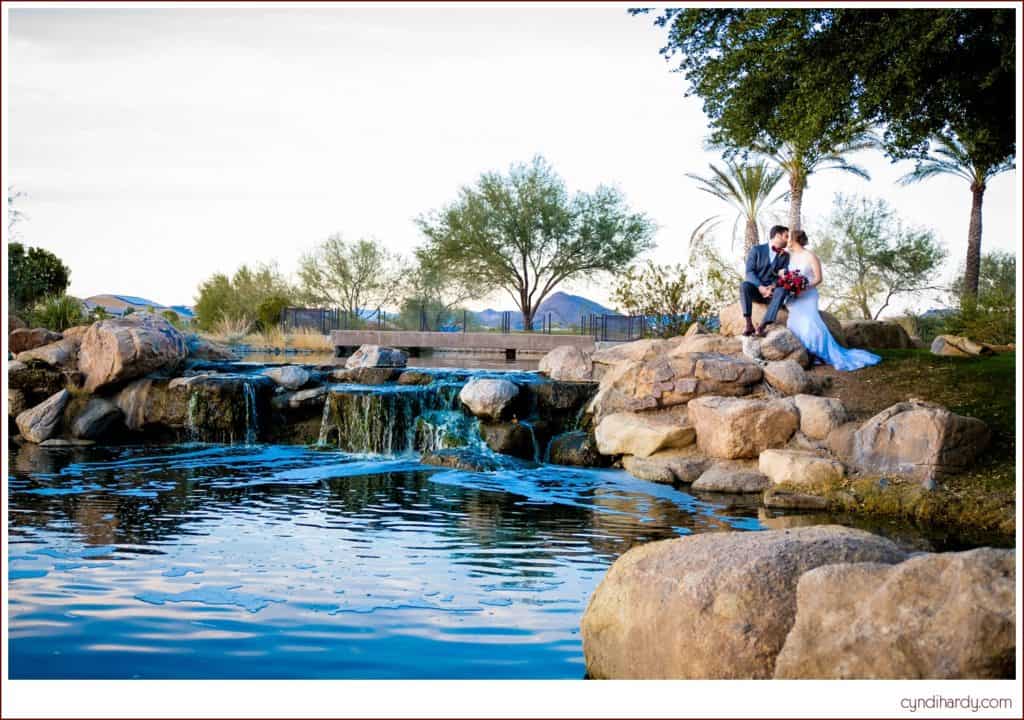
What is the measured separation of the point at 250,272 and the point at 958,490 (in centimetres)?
3341

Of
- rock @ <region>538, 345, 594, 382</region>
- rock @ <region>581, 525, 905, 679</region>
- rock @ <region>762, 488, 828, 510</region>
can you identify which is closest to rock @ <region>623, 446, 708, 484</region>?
rock @ <region>762, 488, 828, 510</region>

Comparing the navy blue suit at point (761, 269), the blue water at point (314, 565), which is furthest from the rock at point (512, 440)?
the navy blue suit at point (761, 269)

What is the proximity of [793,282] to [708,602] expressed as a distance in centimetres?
1029

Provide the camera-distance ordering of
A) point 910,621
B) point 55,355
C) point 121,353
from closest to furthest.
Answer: point 910,621 → point 121,353 → point 55,355

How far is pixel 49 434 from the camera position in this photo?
13.0 meters

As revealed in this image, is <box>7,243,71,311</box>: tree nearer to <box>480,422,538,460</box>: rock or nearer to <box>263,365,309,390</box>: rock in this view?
<box>263,365,309,390</box>: rock

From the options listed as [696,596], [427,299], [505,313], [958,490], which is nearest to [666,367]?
[958,490]

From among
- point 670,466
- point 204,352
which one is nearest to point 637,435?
point 670,466

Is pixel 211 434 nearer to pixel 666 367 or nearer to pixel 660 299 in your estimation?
pixel 666 367

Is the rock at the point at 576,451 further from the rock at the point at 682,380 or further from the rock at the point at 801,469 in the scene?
the rock at the point at 801,469

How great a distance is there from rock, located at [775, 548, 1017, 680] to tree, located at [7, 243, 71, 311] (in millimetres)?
24831

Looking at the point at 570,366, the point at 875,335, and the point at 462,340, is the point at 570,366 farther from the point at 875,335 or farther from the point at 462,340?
the point at 462,340

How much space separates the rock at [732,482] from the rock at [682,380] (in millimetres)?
1962

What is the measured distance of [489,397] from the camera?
12.9m
